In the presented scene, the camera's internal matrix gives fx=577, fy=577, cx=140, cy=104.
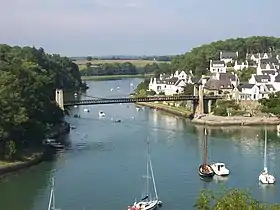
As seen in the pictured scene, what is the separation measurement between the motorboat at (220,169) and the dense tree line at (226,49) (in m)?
44.0

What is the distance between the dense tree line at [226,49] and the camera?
73500mm

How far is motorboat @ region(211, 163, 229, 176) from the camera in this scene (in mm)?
27594

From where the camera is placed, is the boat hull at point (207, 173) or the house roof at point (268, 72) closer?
the boat hull at point (207, 173)

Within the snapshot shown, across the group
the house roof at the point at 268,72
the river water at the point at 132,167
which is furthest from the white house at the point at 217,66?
the river water at the point at 132,167

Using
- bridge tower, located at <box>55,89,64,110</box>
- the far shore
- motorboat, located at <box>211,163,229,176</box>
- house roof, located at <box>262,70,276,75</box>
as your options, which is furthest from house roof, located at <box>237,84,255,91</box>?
motorboat, located at <box>211,163,229,176</box>

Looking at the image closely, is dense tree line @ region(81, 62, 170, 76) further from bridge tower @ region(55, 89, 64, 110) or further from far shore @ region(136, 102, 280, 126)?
bridge tower @ region(55, 89, 64, 110)

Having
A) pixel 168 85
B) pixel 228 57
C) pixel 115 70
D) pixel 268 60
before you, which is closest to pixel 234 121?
pixel 268 60

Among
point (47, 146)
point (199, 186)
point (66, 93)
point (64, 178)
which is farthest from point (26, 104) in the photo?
point (66, 93)

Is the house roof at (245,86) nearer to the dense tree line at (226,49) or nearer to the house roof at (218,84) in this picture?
the house roof at (218,84)

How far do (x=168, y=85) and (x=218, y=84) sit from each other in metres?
11.7

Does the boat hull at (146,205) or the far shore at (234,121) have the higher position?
the far shore at (234,121)

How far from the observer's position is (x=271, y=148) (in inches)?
1369

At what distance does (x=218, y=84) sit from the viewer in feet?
179

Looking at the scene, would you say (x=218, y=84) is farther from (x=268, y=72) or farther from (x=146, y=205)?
(x=146, y=205)
